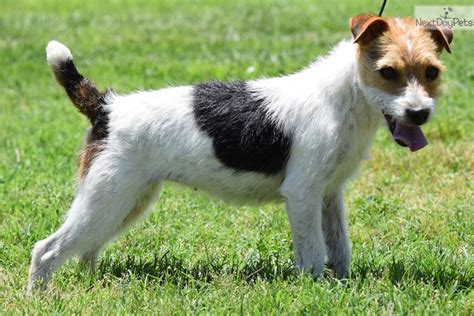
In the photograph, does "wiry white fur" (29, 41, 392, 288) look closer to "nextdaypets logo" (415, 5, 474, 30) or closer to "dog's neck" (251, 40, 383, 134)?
"dog's neck" (251, 40, 383, 134)

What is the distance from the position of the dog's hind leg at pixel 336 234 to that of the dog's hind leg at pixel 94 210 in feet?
3.94

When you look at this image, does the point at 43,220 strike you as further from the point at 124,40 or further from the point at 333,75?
the point at 124,40

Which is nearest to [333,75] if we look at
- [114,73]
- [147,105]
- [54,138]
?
[147,105]

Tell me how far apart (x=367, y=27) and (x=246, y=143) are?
1.04m

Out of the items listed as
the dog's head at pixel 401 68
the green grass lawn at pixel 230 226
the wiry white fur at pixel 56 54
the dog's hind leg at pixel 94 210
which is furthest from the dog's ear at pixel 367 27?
the wiry white fur at pixel 56 54

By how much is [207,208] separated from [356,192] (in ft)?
4.27

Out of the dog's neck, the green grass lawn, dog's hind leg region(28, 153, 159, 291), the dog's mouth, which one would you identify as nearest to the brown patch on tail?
dog's hind leg region(28, 153, 159, 291)

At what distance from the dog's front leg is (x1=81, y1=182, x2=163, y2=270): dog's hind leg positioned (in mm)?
902

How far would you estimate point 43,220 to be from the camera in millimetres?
6918

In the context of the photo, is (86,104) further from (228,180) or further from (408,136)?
(408,136)

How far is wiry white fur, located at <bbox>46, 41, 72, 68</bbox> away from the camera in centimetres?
584

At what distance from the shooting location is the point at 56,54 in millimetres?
5844

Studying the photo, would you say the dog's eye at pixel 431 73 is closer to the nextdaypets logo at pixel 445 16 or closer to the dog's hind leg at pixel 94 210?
the nextdaypets logo at pixel 445 16

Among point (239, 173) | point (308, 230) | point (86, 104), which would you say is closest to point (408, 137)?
point (308, 230)
